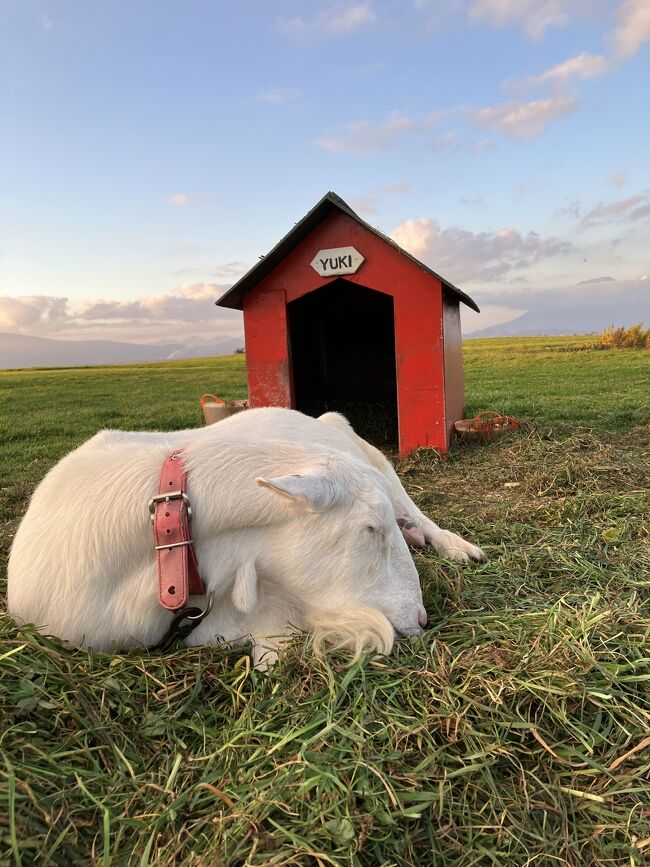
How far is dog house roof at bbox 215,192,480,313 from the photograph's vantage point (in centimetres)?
712

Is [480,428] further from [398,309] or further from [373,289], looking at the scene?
[373,289]

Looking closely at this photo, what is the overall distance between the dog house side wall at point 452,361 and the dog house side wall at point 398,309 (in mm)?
250

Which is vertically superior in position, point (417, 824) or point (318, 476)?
point (318, 476)

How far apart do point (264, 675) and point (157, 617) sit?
1.68 feet

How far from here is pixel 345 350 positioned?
35.7ft

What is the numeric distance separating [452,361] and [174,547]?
6441 millimetres

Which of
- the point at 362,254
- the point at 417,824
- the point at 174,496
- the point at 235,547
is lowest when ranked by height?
the point at 417,824

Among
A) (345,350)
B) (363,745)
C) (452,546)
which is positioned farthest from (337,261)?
(363,745)

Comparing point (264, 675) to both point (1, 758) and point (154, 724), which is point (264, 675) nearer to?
point (154, 724)

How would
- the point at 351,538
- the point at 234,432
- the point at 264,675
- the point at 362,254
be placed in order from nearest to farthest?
the point at 264,675, the point at 351,538, the point at 234,432, the point at 362,254

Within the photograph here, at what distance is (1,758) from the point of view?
1785mm

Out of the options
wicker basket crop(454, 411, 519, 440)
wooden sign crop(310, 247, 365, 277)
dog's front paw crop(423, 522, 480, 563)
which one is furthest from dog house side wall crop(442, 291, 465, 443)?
dog's front paw crop(423, 522, 480, 563)

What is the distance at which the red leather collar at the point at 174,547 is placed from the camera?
222 centimetres

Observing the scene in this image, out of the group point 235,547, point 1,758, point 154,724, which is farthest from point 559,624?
point 1,758
